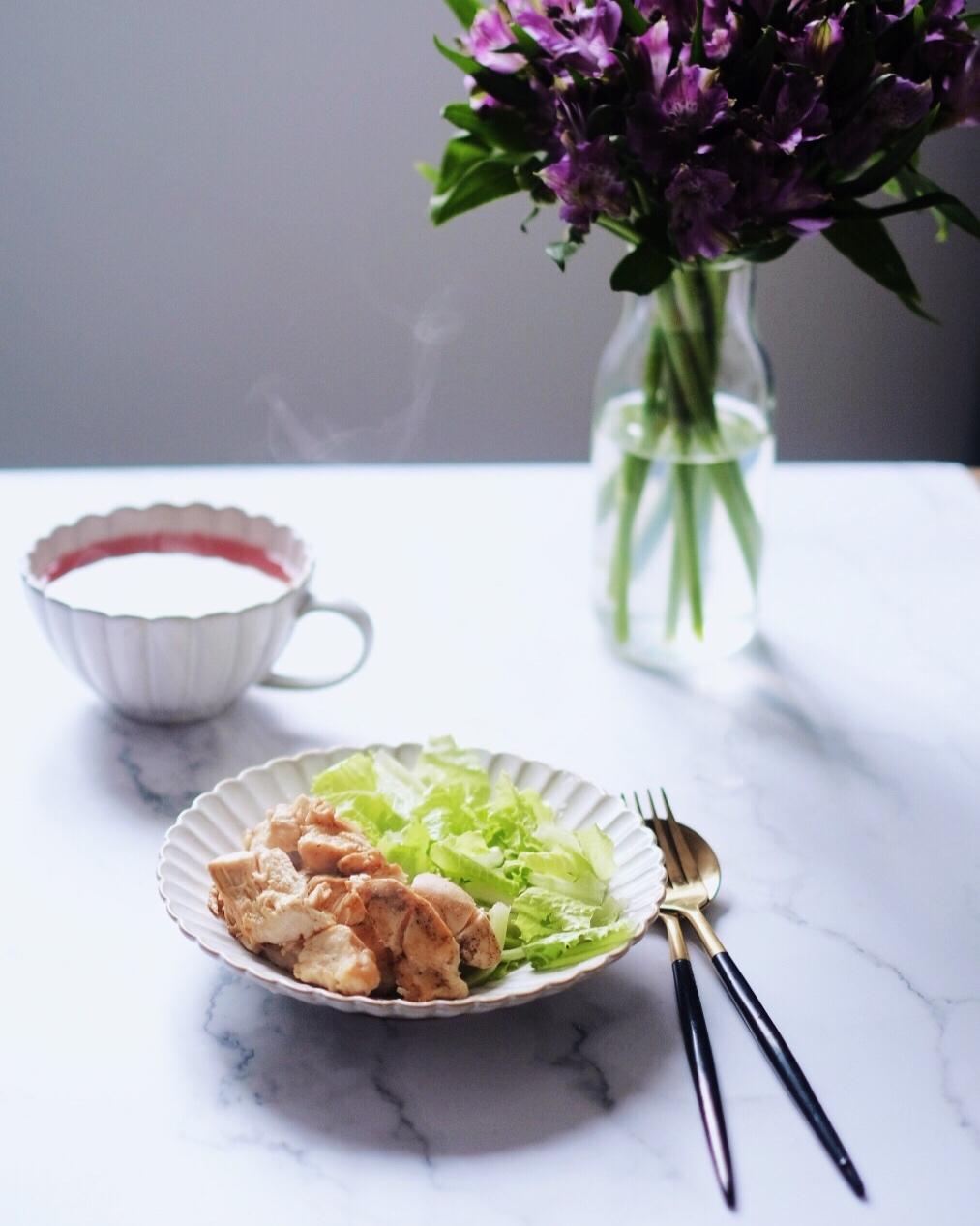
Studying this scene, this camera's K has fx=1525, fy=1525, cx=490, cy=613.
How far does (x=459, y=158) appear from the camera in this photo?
47.0 inches

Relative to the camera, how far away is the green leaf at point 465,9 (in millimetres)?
1168

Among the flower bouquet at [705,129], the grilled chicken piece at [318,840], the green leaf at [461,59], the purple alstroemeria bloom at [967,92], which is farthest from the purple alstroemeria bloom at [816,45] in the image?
the grilled chicken piece at [318,840]

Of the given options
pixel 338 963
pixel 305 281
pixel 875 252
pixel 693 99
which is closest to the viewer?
pixel 338 963

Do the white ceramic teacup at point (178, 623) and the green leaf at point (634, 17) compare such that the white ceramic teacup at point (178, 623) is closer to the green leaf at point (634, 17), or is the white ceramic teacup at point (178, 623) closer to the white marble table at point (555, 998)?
the white marble table at point (555, 998)

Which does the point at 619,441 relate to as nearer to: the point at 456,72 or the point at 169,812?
the point at 169,812

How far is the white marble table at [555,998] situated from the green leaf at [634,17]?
0.51m

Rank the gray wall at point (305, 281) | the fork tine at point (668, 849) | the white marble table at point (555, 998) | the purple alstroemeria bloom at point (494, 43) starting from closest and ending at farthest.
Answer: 1. the white marble table at point (555, 998)
2. the fork tine at point (668, 849)
3. the purple alstroemeria bloom at point (494, 43)
4. the gray wall at point (305, 281)

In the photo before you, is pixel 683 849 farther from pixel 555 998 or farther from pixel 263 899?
pixel 263 899

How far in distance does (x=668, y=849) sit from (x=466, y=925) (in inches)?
8.7

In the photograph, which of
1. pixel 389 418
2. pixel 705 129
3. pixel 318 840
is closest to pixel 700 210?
pixel 705 129

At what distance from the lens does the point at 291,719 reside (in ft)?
3.93

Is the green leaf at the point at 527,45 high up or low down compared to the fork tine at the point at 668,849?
up

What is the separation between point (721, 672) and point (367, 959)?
580 mm

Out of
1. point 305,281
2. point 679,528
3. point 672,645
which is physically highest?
point 679,528
